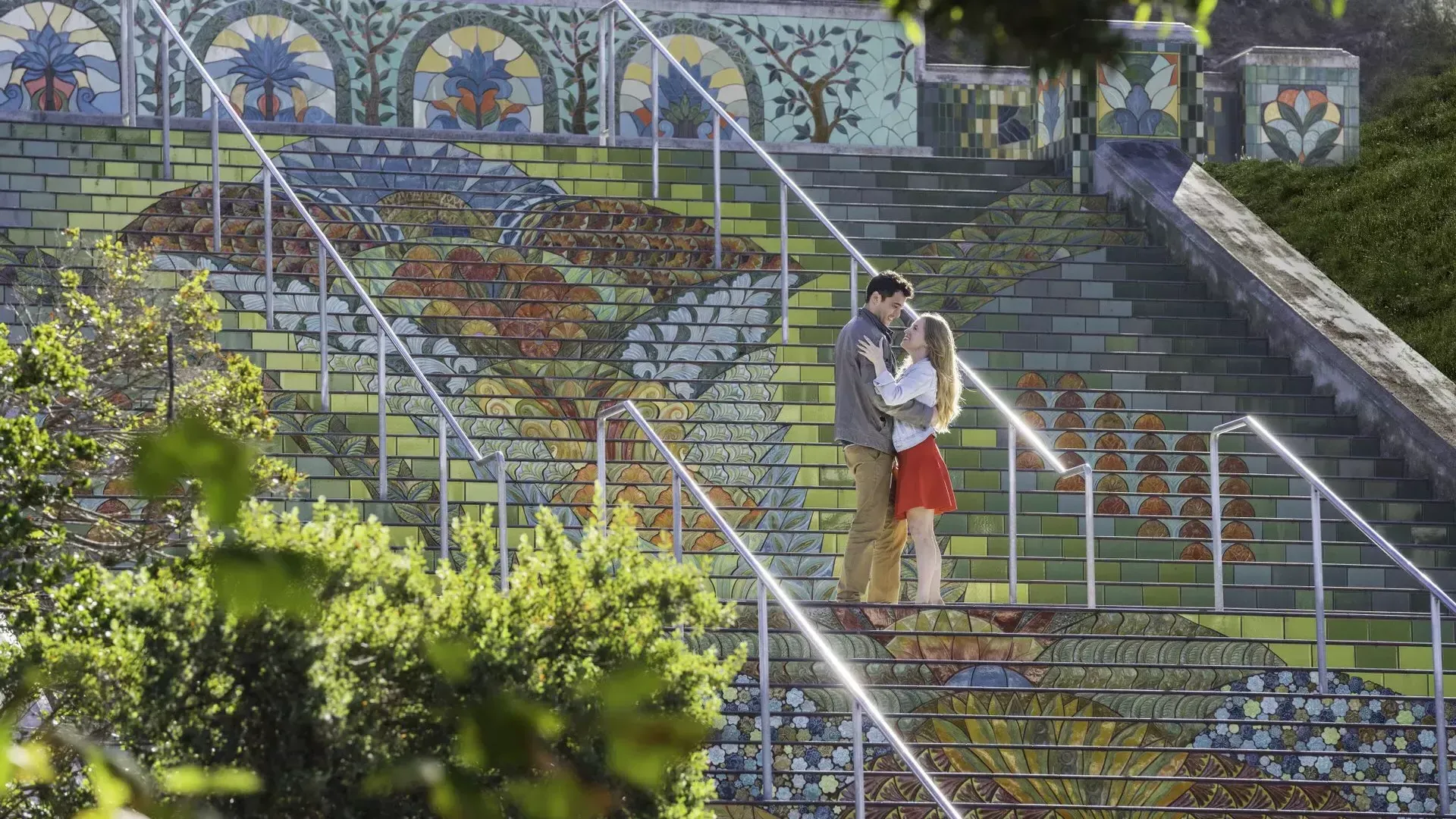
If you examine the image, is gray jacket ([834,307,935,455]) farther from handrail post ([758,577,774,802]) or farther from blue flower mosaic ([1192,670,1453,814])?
blue flower mosaic ([1192,670,1453,814])

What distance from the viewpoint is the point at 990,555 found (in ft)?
31.9

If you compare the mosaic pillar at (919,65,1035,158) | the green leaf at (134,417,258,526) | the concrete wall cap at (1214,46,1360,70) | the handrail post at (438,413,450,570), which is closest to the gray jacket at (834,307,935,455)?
the handrail post at (438,413,450,570)

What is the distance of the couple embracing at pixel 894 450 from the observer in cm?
842

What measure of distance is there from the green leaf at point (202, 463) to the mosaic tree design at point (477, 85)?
14.1 meters

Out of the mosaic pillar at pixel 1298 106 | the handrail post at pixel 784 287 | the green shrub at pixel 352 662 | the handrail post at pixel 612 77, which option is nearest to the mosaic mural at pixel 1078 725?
the green shrub at pixel 352 662

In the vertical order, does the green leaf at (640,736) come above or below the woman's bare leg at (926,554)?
above

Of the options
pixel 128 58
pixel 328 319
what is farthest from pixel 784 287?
pixel 128 58

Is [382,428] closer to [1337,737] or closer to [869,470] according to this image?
[869,470]

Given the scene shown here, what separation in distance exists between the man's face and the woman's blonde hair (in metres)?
0.22

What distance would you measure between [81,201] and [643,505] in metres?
4.32

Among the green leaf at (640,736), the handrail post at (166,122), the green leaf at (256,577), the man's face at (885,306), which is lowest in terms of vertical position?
the green leaf at (640,736)

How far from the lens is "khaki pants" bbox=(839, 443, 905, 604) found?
8.50 m

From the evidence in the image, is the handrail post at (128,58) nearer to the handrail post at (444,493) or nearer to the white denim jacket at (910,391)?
the handrail post at (444,493)

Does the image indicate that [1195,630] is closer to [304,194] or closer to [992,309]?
[992,309]
